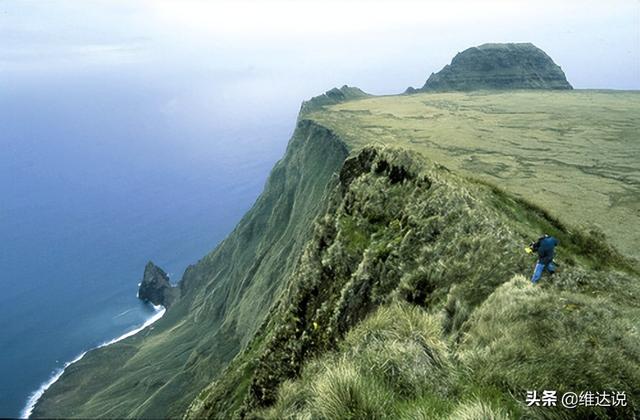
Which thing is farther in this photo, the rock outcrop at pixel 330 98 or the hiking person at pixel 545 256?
the rock outcrop at pixel 330 98

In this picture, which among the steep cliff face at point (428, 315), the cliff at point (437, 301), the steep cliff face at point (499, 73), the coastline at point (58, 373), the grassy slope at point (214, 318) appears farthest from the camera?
the steep cliff face at point (499, 73)

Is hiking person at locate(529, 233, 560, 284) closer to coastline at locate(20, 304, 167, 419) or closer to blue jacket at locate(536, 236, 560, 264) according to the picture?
blue jacket at locate(536, 236, 560, 264)

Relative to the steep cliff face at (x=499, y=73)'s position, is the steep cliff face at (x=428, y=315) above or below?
below

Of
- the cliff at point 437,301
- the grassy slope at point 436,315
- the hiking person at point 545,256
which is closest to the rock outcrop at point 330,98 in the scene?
the cliff at point 437,301

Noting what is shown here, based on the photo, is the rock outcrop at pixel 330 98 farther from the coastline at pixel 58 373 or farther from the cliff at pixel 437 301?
the coastline at pixel 58 373

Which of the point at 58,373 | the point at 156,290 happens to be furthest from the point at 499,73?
the point at 58,373

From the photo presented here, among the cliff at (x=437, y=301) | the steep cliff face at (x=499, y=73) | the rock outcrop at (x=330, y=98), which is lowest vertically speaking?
the cliff at (x=437, y=301)

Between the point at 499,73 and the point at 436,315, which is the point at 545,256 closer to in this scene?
the point at 436,315
